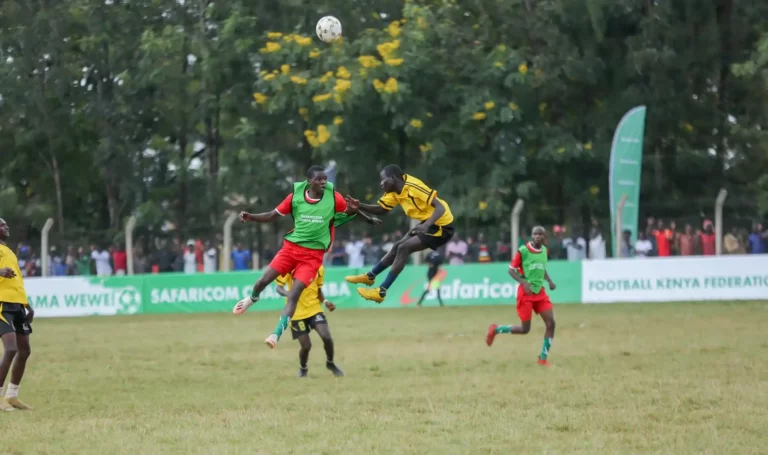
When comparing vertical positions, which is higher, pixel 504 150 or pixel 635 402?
pixel 504 150

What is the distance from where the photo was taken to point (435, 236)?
13820 mm

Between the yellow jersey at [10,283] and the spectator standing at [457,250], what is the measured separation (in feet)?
60.8

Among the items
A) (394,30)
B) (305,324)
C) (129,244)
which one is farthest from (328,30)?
(394,30)

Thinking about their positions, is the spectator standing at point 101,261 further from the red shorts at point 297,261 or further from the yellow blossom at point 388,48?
the red shorts at point 297,261

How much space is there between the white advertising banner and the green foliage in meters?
3.15

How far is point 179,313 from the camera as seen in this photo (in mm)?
32250

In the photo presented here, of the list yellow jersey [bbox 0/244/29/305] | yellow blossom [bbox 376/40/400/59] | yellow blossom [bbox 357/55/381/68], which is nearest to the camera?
yellow jersey [bbox 0/244/29/305]

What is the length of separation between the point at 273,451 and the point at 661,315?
1669 cm

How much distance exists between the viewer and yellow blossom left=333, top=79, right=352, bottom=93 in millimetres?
33719

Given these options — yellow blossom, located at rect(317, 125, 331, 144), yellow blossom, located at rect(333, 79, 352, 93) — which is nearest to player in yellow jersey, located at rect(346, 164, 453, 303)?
yellow blossom, located at rect(333, 79, 352, 93)

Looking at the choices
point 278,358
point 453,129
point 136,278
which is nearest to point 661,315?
point 278,358

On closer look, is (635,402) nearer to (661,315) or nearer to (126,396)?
(126,396)

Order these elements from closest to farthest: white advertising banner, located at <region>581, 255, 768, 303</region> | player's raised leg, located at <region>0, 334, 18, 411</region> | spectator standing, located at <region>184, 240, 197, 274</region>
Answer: player's raised leg, located at <region>0, 334, 18, 411</region> < white advertising banner, located at <region>581, 255, 768, 303</region> < spectator standing, located at <region>184, 240, 197, 274</region>

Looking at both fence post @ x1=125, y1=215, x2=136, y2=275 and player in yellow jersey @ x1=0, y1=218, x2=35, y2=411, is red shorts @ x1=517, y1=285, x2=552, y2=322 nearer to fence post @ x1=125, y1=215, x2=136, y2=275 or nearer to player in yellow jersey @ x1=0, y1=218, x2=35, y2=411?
player in yellow jersey @ x1=0, y1=218, x2=35, y2=411
